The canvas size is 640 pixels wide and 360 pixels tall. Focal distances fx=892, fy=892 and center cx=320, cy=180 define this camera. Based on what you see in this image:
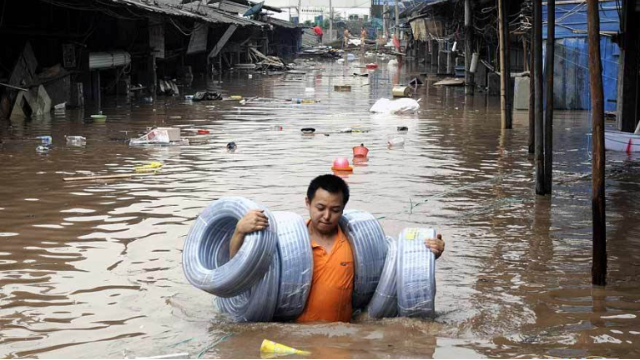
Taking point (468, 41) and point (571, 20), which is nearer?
point (571, 20)

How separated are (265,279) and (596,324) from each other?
7.94 feet

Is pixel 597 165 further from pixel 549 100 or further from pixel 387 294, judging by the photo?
pixel 549 100

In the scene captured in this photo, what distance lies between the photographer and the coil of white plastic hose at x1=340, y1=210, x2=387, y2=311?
598 centimetres


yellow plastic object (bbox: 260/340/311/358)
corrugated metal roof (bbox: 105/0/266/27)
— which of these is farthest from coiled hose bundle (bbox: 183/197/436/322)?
corrugated metal roof (bbox: 105/0/266/27)

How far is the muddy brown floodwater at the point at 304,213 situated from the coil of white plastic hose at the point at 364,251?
32 centimetres

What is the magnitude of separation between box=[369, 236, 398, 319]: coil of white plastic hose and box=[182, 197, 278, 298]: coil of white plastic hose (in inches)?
31.8

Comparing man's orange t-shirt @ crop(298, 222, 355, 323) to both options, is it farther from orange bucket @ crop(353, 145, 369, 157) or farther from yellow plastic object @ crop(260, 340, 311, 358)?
orange bucket @ crop(353, 145, 369, 157)

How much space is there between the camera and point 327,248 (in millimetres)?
5965

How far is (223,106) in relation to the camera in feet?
86.7

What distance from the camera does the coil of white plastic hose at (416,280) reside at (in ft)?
19.5

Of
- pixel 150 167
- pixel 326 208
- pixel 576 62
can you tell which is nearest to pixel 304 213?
pixel 150 167

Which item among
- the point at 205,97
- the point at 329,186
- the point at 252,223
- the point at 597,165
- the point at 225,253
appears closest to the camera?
the point at 252,223

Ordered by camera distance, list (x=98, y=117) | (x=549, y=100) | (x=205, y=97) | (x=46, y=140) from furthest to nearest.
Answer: (x=205, y=97) < (x=98, y=117) < (x=46, y=140) < (x=549, y=100)

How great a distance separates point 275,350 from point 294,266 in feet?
3.29
